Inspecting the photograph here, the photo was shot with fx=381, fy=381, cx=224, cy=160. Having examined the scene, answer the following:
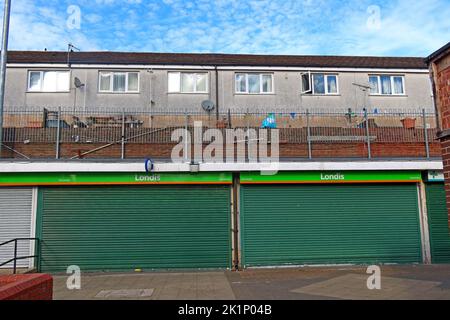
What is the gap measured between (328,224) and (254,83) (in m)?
11.2

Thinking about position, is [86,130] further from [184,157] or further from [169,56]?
[169,56]

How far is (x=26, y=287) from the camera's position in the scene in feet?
13.5

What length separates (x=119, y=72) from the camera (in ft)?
68.9

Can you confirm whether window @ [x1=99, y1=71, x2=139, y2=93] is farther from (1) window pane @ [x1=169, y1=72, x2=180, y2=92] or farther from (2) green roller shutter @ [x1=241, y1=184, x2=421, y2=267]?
(2) green roller shutter @ [x1=241, y1=184, x2=421, y2=267]

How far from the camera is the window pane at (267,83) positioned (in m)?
21.7

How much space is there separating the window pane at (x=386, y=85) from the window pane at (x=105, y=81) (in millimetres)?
15614

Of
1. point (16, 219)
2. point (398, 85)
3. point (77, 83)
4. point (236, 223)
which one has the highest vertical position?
point (398, 85)

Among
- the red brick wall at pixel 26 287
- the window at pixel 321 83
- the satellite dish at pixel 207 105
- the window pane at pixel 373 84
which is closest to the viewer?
the red brick wall at pixel 26 287

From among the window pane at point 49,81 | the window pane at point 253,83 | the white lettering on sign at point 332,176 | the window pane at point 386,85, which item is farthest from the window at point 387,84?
the window pane at point 49,81

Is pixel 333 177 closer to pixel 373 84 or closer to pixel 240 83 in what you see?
pixel 240 83

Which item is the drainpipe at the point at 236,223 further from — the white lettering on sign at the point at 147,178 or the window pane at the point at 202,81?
the window pane at the point at 202,81

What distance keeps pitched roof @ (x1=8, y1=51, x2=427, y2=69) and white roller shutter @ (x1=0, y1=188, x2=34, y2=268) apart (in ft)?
35.0

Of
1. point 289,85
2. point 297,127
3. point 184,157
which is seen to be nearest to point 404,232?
point 297,127

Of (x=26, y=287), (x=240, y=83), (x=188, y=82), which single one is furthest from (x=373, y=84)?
(x=26, y=287)
